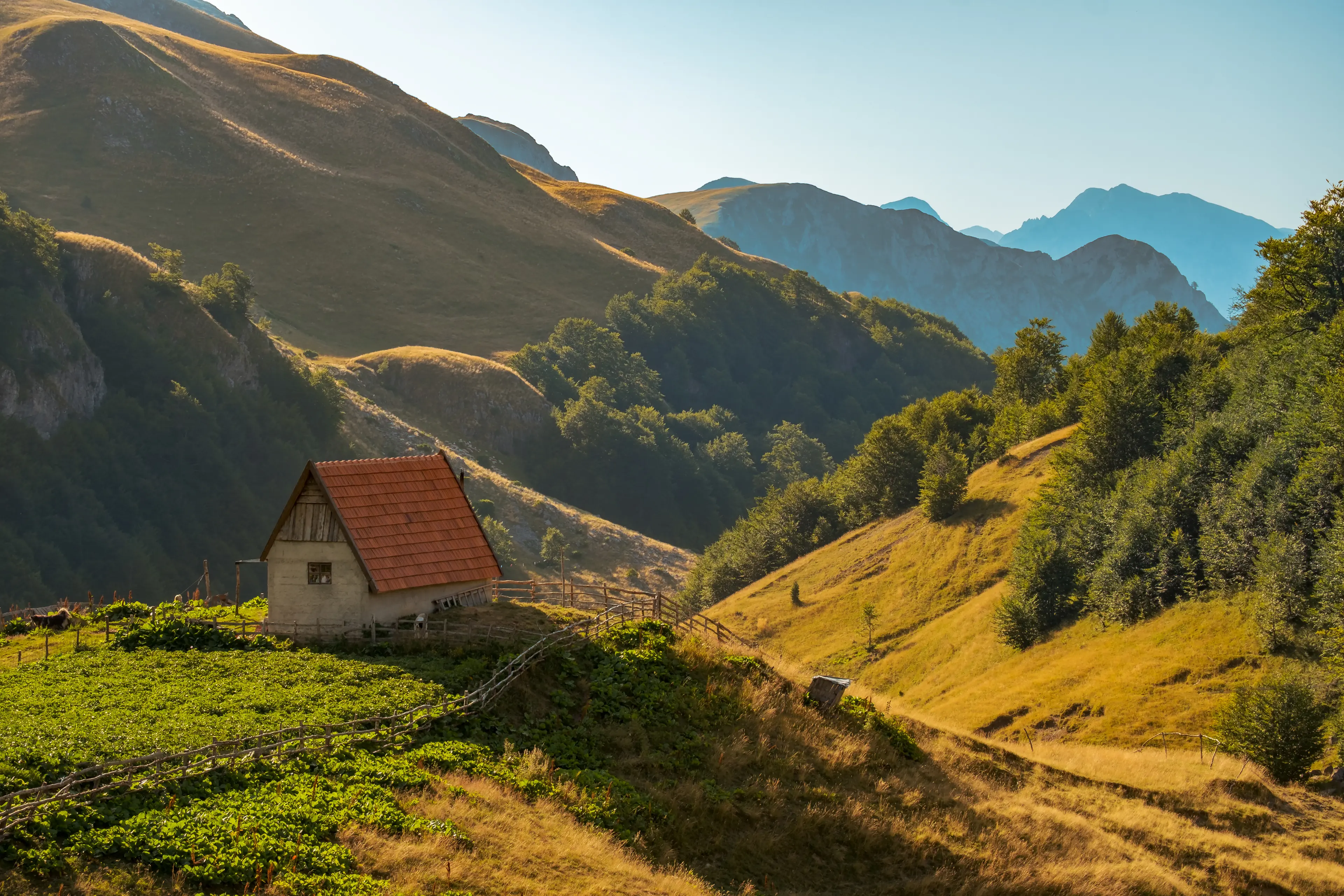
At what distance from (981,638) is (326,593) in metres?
40.6

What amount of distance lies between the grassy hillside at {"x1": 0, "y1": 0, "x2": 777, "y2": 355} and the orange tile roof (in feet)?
329

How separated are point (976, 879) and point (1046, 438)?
63.9 m

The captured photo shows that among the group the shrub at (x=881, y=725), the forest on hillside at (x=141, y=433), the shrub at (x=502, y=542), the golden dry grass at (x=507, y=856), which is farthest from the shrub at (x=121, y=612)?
the shrub at (x=502, y=542)

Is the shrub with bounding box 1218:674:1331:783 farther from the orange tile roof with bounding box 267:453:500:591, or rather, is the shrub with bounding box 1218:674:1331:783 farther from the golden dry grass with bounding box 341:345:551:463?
the golden dry grass with bounding box 341:345:551:463

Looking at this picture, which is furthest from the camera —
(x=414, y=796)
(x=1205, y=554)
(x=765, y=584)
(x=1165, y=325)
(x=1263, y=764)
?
(x=765, y=584)

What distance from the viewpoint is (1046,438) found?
8331 centimetres

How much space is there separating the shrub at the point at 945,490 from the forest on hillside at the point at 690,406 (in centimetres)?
5966

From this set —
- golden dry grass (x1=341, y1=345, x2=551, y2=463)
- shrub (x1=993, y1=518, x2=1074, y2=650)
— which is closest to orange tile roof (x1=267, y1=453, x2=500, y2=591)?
shrub (x1=993, y1=518, x2=1074, y2=650)

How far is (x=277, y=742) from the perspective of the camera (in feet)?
73.5

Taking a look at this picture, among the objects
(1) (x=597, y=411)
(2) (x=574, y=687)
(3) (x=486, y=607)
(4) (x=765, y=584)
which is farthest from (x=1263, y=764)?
(1) (x=597, y=411)

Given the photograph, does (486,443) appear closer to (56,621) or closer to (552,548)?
(552,548)

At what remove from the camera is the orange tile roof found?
1314 inches

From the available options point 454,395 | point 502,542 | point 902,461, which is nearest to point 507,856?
point 502,542

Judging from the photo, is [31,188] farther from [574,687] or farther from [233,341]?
[574,687]
